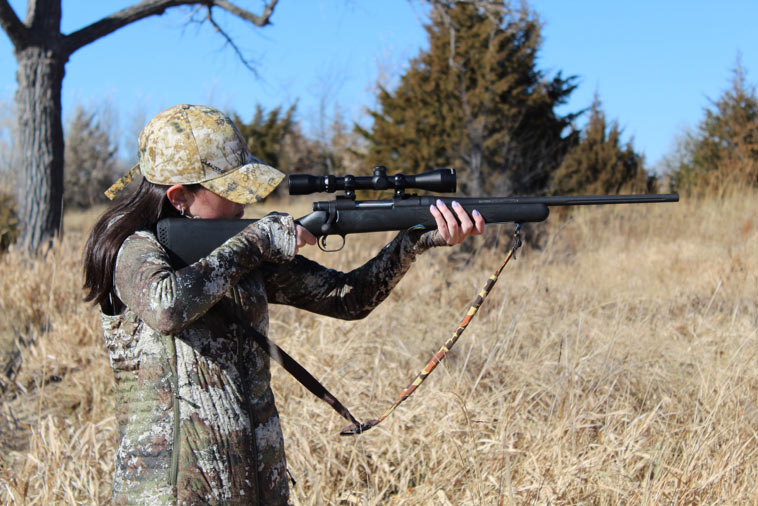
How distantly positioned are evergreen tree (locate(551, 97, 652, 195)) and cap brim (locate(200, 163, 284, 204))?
36.6 feet

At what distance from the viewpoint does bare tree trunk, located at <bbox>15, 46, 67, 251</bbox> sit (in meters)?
7.97

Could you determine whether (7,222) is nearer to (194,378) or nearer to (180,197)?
(180,197)

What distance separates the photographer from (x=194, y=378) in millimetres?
1901

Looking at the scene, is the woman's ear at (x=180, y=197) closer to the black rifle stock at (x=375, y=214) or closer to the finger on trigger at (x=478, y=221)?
the black rifle stock at (x=375, y=214)

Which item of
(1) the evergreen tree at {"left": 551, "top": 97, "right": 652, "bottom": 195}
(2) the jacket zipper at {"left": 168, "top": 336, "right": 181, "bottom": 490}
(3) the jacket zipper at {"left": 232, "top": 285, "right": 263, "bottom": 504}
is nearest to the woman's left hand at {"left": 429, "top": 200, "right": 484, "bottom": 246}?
(3) the jacket zipper at {"left": 232, "top": 285, "right": 263, "bottom": 504}

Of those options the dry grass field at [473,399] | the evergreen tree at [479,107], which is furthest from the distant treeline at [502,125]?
the dry grass field at [473,399]

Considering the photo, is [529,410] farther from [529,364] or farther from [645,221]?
[645,221]

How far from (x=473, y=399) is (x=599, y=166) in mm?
12843

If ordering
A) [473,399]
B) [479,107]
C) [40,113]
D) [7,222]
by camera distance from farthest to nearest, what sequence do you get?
[479,107], [7,222], [40,113], [473,399]

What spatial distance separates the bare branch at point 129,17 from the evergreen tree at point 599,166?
6.30 metres

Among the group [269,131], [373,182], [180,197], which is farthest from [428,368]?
[269,131]

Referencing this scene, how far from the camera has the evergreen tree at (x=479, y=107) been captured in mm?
11719

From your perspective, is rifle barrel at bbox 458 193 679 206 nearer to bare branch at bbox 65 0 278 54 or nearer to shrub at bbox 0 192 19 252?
bare branch at bbox 65 0 278 54

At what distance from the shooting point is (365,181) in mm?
2359
